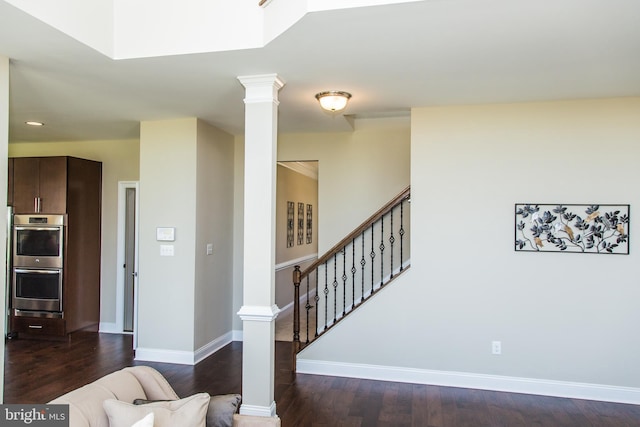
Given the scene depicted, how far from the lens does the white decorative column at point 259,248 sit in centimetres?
317

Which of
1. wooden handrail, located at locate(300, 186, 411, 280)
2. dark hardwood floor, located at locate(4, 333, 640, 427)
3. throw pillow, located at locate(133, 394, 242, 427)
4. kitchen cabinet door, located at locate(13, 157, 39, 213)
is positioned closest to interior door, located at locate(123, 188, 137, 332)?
dark hardwood floor, located at locate(4, 333, 640, 427)

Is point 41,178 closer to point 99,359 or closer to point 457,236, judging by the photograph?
point 99,359

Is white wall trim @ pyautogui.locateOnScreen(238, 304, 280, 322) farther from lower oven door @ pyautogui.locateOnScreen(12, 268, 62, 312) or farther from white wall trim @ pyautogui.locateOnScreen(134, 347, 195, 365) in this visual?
lower oven door @ pyautogui.locateOnScreen(12, 268, 62, 312)

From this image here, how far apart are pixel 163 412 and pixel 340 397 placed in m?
2.31

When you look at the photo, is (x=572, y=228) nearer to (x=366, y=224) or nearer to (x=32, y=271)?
(x=366, y=224)

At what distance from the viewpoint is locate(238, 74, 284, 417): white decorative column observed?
10.4ft

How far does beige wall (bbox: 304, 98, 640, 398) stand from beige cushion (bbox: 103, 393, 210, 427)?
2600 millimetres

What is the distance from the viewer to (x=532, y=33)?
2.44 m

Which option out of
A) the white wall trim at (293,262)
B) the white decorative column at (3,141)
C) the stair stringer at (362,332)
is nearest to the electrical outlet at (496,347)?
the stair stringer at (362,332)

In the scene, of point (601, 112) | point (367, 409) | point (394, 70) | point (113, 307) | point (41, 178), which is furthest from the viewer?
point (113, 307)

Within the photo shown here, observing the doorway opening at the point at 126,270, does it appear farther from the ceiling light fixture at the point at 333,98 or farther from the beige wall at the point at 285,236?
the ceiling light fixture at the point at 333,98

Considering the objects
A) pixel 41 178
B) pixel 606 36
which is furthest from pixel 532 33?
pixel 41 178

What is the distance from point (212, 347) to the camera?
16.4 feet

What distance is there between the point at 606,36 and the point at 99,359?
5.27m
